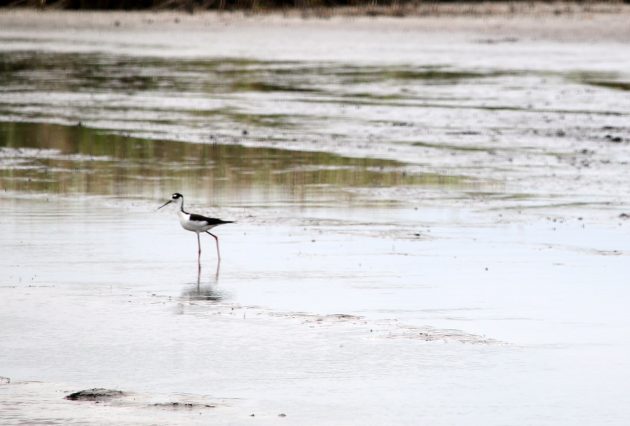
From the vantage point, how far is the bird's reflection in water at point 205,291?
446 inches

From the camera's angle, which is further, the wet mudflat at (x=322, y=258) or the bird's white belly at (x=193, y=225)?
the bird's white belly at (x=193, y=225)

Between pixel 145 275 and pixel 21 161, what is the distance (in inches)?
319

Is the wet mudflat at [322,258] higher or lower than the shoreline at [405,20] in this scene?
lower

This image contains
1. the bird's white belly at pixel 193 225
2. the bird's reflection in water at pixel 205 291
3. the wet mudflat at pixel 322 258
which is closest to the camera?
the wet mudflat at pixel 322 258

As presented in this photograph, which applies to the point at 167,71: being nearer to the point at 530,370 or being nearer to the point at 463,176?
the point at 463,176

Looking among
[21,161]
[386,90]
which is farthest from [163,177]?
[386,90]

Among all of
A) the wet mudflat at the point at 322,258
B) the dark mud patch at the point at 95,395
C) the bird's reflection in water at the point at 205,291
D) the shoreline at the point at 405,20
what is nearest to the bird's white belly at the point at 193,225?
the wet mudflat at the point at 322,258

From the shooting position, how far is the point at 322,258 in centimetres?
1286

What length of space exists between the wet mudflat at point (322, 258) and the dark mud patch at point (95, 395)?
6cm

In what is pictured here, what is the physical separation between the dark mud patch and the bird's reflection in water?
8.95 feet

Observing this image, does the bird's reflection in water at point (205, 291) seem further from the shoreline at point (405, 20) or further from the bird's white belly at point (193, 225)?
the shoreline at point (405, 20)

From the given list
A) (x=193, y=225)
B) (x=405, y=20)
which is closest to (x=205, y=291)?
(x=193, y=225)

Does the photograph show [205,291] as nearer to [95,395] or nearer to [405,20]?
[95,395]

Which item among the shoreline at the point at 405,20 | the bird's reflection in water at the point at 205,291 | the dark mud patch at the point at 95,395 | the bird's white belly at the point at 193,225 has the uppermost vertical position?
the shoreline at the point at 405,20
